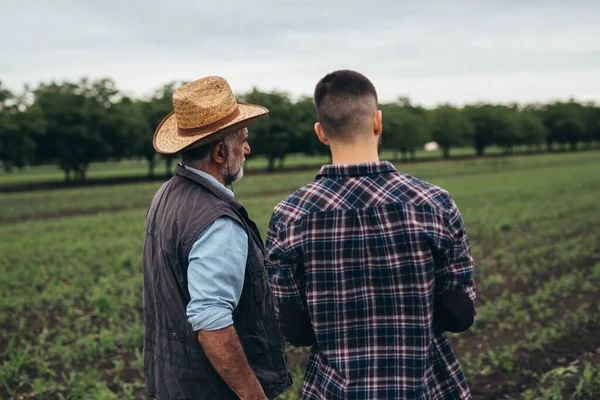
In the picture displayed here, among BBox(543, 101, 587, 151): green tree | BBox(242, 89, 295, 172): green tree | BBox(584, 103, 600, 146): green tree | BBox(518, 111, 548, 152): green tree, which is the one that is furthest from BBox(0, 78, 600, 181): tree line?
BBox(584, 103, 600, 146): green tree

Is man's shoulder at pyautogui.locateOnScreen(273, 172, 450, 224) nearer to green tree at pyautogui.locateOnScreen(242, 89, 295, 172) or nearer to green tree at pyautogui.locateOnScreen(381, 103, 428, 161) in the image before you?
green tree at pyautogui.locateOnScreen(242, 89, 295, 172)

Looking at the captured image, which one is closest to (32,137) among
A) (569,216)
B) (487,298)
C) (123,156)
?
(123,156)

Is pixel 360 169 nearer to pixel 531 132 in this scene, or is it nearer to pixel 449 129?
pixel 449 129

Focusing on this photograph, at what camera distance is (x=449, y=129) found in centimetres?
9219

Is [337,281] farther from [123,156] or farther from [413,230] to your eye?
[123,156]

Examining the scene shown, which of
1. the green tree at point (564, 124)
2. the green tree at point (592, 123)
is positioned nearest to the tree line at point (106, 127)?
the green tree at point (564, 124)

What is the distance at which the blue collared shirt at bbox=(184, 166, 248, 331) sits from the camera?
2225 millimetres

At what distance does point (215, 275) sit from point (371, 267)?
631mm

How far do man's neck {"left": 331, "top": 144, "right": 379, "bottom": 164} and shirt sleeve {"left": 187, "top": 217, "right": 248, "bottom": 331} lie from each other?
1.81 feet

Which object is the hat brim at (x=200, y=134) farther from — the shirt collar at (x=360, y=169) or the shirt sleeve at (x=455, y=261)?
the shirt sleeve at (x=455, y=261)

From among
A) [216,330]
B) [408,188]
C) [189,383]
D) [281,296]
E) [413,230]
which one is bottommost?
[189,383]

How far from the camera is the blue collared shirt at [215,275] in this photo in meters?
2.22

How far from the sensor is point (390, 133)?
247ft

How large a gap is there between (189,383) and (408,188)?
1.25 metres
